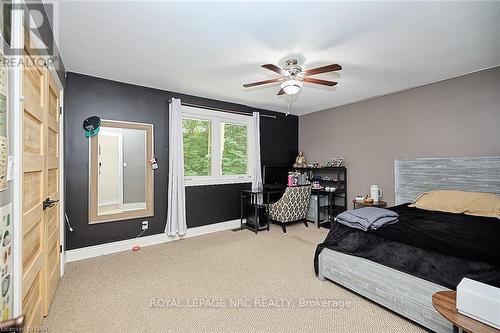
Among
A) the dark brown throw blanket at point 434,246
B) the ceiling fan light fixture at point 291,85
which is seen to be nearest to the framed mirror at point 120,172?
the ceiling fan light fixture at point 291,85

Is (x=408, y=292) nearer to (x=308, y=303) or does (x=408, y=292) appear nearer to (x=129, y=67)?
(x=308, y=303)

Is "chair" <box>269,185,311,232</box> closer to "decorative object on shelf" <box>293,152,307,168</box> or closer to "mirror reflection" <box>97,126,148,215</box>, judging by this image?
"decorative object on shelf" <box>293,152,307,168</box>

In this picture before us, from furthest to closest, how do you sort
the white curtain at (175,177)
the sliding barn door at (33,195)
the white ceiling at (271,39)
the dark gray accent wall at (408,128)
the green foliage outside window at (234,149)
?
the green foliage outside window at (234,149) → the white curtain at (175,177) → the dark gray accent wall at (408,128) → the white ceiling at (271,39) → the sliding barn door at (33,195)

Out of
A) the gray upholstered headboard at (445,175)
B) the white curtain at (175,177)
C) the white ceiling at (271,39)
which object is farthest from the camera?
the white curtain at (175,177)

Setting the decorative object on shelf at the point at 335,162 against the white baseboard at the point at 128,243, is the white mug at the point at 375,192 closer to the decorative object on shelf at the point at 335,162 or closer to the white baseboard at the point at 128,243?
the decorative object on shelf at the point at 335,162

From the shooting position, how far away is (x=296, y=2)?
182cm

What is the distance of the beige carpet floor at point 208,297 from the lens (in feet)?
6.07

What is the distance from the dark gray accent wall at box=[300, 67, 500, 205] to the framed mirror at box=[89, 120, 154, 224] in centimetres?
350

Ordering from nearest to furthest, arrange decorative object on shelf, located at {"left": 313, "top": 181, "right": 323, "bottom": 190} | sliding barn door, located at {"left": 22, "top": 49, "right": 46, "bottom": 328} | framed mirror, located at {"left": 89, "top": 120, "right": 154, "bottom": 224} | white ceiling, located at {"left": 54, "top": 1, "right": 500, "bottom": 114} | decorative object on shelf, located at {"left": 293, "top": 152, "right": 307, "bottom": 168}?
sliding barn door, located at {"left": 22, "top": 49, "right": 46, "bottom": 328} → white ceiling, located at {"left": 54, "top": 1, "right": 500, "bottom": 114} → framed mirror, located at {"left": 89, "top": 120, "right": 154, "bottom": 224} → decorative object on shelf, located at {"left": 313, "top": 181, "right": 323, "bottom": 190} → decorative object on shelf, located at {"left": 293, "top": 152, "right": 307, "bottom": 168}

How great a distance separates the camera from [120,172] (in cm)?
350

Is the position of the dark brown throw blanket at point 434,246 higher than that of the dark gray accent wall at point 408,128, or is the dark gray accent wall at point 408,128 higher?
the dark gray accent wall at point 408,128

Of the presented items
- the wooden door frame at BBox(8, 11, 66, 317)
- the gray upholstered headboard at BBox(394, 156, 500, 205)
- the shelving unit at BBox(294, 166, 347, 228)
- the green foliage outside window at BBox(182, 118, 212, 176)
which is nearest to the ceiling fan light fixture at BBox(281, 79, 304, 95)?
the green foliage outside window at BBox(182, 118, 212, 176)

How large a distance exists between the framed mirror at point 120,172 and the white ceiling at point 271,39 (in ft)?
2.52

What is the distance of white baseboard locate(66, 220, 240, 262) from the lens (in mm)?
3141
